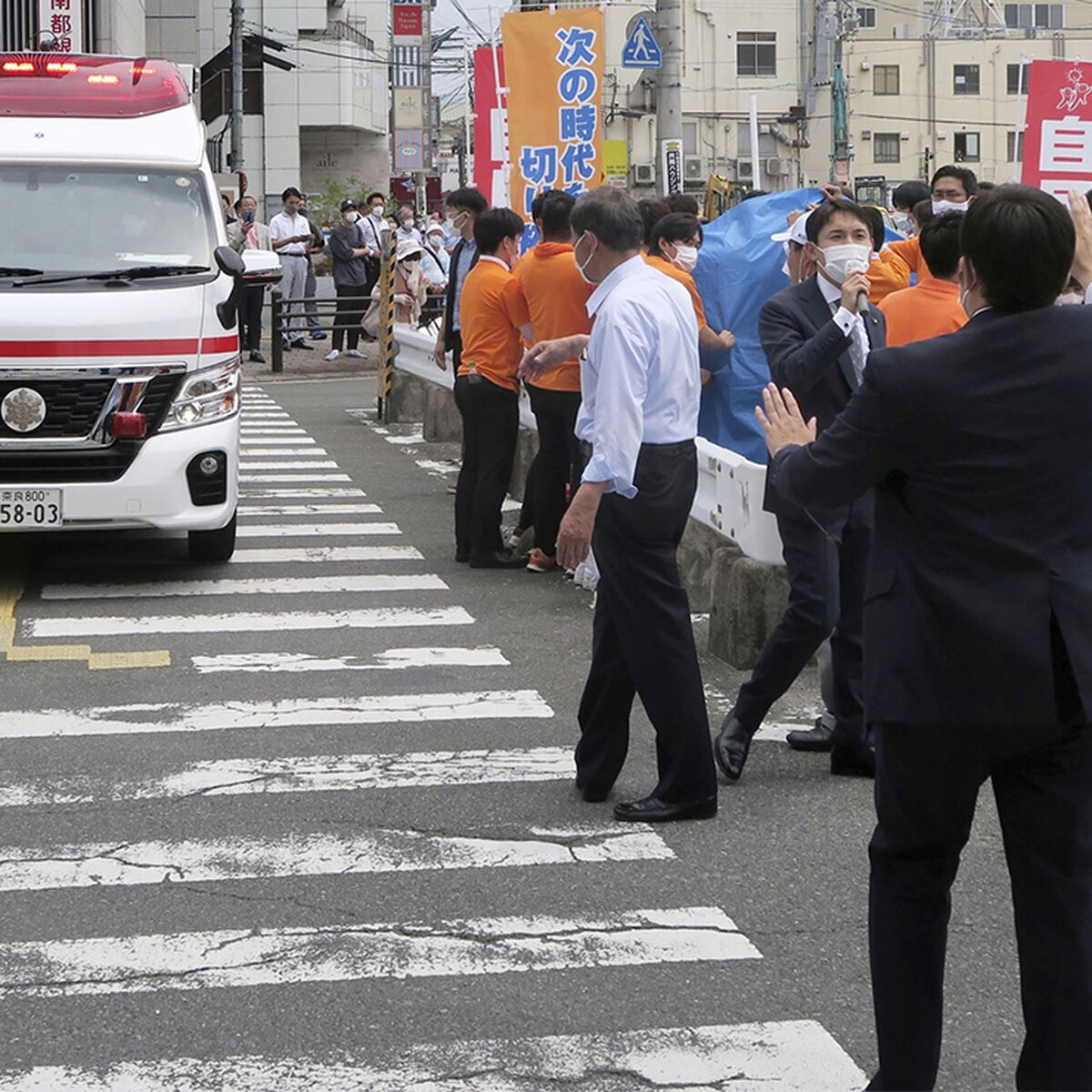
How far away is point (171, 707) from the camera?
788 cm

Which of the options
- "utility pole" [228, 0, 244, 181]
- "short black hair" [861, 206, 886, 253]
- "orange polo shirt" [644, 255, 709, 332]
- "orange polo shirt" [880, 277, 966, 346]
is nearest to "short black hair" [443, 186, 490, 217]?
"orange polo shirt" [644, 255, 709, 332]

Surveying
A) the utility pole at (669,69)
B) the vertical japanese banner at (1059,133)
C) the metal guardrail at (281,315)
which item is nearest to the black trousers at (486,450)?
the vertical japanese banner at (1059,133)

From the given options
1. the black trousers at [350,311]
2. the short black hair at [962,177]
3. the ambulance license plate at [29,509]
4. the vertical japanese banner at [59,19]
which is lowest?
the ambulance license plate at [29,509]

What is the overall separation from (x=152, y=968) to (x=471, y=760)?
7.31 ft

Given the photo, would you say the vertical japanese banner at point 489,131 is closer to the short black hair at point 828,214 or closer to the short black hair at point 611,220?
the short black hair at point 828,214

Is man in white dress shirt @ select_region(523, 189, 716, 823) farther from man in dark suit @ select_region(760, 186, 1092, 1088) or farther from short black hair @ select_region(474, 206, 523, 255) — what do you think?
short black hair @ select_region(474, 206, 523, 255)

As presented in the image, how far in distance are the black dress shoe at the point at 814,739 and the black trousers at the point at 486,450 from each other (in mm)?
4180

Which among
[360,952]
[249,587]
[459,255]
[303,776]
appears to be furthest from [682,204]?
[360,952]

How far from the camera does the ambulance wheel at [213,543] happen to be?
1096 cm

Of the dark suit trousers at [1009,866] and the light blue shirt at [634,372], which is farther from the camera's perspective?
the light blue shirt at [634,372]

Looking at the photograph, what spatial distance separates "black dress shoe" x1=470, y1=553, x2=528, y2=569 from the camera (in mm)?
11219

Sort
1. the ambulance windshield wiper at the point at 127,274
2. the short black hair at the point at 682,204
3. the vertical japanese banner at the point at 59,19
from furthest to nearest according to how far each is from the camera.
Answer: the vertical japanese banner at the point at 59,19, the short black hair at the point at 682,204, the ambulance windshield wiper at the point at 127,274

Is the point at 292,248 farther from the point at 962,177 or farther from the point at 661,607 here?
the point at 661,607

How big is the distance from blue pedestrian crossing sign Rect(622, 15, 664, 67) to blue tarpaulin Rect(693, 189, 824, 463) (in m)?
6.98
